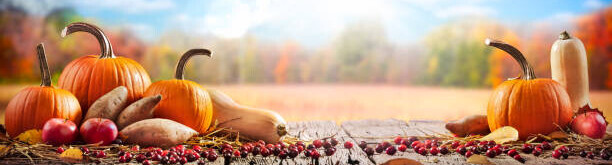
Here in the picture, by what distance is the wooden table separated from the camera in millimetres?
2590

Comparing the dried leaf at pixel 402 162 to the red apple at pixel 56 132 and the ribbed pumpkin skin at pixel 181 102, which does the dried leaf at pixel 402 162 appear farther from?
the red apple at pixel 56 132

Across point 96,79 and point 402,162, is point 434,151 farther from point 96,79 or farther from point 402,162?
point 96,79

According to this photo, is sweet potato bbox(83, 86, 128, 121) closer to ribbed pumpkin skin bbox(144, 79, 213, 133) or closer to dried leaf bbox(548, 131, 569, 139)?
ribbed pumpkin skin bbox(144, 79, 213, 133)

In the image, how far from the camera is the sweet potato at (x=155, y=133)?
2.80m

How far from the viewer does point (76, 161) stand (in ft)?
8.18

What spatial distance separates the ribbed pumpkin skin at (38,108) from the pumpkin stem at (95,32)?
0.42m

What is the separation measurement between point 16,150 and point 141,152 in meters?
0.60

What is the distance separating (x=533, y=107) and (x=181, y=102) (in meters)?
2.03

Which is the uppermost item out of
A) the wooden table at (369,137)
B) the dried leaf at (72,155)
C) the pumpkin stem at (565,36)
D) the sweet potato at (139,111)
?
the pumpkin stem at (565,36)

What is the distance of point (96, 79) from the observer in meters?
3.28

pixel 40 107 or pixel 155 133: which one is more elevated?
pixel 40 107

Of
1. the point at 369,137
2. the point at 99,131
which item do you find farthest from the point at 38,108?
the point at 369,137

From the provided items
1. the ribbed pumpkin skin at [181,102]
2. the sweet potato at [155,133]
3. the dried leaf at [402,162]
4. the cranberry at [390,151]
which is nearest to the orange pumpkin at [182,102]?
the ribbed pumpkin skin at [181,102]

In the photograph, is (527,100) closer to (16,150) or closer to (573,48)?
(573,48)
